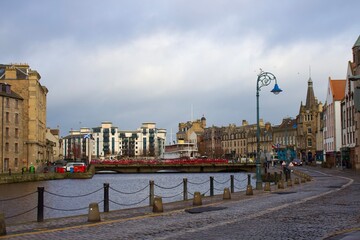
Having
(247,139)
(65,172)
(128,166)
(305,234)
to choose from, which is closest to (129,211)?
(305,234)

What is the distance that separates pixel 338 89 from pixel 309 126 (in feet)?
145

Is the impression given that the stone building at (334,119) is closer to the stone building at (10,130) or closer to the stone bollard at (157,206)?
the stone building at (10,130)

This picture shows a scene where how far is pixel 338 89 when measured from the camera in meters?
113

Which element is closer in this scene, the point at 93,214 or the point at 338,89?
the point at 93,214

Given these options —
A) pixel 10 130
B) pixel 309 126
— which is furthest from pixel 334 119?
pixel 10 130

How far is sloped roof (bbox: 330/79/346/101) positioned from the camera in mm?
110875

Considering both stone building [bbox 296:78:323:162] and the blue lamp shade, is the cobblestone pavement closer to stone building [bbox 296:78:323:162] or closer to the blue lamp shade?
the blue lamp shade

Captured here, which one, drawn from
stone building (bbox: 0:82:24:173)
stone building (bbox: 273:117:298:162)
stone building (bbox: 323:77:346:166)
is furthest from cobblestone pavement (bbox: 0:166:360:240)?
stone building (bbox: 273:117:298:162)

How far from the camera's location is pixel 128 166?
12700 cm

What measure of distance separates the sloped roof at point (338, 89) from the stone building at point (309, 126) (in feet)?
118

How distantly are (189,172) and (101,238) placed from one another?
120 metres

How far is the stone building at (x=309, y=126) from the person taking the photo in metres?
154

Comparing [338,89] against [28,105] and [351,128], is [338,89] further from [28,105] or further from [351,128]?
[28,105]

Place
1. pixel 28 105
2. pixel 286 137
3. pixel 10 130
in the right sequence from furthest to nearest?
pixel 286 137
pixel 28 105
pixel 10 130
